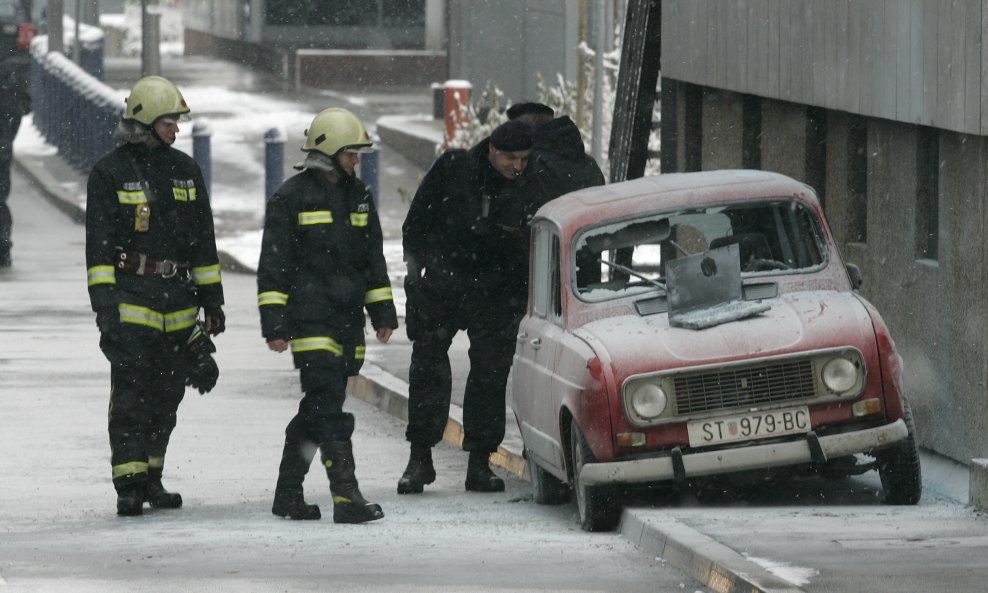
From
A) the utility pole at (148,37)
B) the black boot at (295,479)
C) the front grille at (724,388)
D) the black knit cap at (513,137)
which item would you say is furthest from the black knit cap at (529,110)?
the utility pole at (148,37)

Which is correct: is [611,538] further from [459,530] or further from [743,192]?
[743,192]

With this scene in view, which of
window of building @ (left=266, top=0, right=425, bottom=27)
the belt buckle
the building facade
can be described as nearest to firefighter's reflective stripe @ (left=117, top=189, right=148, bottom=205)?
the belt buckle

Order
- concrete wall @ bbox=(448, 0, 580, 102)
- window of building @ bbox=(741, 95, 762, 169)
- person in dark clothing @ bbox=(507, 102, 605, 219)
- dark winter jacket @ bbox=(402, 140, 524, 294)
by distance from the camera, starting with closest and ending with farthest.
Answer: dark winter jacket @ bbox=(402, 140, 524, 294)
person in dark clothing @ bbox=(507, 102, 605, 219)
window of building @ bbox=(741, 95, 762, 169)
concrete wall @ bbox=(448, 0, 580, 102)

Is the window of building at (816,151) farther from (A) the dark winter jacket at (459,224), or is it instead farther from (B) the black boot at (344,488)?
(B) the black boot at (344,488)

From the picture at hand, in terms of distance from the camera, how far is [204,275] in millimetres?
10617

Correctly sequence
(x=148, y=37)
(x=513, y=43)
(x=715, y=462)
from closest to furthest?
(x=715, y=462)
(x=148, y=37)
(x=513, y=43)

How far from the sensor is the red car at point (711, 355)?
9539 mm

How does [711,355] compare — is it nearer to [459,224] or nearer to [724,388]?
[724,388]

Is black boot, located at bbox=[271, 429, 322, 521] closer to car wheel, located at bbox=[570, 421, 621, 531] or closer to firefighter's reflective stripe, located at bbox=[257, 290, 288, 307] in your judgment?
firefighter's reflective stripe, located at bbox=[257, 290, 288, 307]

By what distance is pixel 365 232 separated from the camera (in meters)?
10.2

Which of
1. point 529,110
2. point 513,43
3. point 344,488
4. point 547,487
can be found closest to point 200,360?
point 344,488

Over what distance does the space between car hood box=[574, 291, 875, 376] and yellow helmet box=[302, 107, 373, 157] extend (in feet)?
4.21

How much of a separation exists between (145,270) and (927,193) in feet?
12.6

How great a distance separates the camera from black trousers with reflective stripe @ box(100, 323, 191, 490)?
1041 cm
